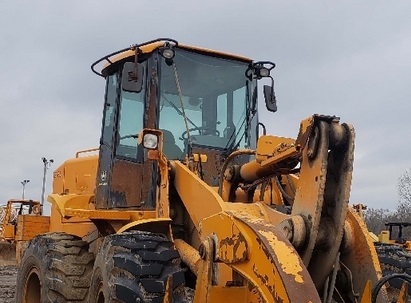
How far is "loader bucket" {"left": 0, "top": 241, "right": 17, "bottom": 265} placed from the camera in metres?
19.0

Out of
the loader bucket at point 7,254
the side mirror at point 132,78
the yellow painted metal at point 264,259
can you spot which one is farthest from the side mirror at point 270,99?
the loader bucket at point 7,254

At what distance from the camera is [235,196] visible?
A: 5.86 meters

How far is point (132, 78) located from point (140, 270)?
6.78 ft

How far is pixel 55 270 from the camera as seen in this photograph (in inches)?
251

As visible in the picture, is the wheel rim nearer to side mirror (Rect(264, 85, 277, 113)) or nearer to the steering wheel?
the steering wheel

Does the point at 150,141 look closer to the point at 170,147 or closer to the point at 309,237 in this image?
the point at 170,147

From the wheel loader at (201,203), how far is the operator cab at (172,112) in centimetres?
1

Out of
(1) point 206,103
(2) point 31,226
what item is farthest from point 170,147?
(2) point 31,226

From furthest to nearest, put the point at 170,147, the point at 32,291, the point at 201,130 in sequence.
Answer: the point at 32,291 < the point at 201,130 < the point at 170,147

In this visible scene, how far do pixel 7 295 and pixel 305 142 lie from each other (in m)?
9.16

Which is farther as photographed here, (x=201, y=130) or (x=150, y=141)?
(x=201, y=130)

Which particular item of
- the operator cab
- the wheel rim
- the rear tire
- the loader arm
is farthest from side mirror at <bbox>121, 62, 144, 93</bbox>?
the wheel rim

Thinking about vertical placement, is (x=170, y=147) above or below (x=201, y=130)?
below

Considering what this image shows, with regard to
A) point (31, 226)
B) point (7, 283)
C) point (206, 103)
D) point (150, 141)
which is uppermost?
point (206, 103)
